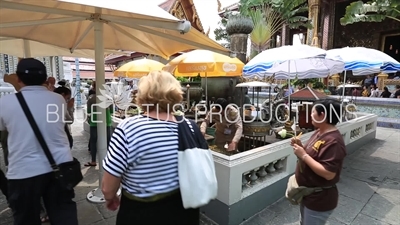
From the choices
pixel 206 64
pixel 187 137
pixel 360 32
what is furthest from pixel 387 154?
pixel 360 32

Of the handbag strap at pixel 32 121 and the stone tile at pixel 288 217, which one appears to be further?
the stone tile at pixel 288 217

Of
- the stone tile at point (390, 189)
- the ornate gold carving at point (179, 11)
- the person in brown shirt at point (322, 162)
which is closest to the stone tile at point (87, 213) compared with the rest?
the person in brown shirt at point (322, 162)

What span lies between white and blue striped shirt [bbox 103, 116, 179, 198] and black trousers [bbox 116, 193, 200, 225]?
0.07 metres

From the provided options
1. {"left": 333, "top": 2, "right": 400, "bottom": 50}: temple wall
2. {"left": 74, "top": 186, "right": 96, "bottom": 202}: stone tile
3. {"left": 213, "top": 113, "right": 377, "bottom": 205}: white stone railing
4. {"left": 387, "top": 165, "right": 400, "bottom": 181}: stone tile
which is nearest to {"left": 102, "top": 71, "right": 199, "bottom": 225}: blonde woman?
{"left": 213, "top": 113, "right": 377, "bottom": 205}: white stone railing

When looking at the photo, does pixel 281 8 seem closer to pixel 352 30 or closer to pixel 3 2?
pixel 352 30

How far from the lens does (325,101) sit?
206cm

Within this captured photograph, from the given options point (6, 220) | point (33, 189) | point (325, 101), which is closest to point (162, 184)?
point (33, 189)

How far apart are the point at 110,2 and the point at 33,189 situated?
1759 mm

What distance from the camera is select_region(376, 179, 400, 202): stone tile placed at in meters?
3.85

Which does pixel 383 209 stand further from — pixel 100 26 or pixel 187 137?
pixel 100 26

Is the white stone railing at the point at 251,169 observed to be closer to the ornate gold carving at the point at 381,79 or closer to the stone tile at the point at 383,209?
the stone tile at the point at 383,209

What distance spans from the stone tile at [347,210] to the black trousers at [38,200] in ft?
10.5

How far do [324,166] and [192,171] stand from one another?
1.13 meters

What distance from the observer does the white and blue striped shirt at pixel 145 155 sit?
1.36m
